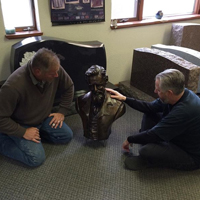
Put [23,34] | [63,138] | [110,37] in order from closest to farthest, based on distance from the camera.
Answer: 1. [63,138]
2. [23,34]
3. [110,37]

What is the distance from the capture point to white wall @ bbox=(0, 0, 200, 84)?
7.11 ft

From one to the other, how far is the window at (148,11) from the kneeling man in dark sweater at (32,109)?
1332 millimetres

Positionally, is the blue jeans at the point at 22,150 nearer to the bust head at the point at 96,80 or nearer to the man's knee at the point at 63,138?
the man's knee at the point at 63,138

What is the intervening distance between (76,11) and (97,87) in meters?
1.08

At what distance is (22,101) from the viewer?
5.13 feet

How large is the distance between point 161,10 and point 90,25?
1237mm

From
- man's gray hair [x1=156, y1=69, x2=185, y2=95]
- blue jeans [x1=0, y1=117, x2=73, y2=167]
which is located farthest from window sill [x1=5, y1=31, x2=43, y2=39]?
man's gray hair [x1=156, y1=69, x2=185, y2=95]

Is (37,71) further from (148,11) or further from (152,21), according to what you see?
(148,11)

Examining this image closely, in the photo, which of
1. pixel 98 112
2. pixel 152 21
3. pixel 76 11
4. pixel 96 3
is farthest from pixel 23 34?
pixel 152 21

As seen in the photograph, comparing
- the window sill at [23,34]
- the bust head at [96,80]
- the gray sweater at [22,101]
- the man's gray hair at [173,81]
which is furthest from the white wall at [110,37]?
the man's gray hair at [173,81]

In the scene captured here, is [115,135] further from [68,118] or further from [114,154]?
[68,118]

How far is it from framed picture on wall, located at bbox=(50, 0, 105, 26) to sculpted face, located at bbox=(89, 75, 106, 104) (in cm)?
99

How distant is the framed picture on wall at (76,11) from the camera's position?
219 cm

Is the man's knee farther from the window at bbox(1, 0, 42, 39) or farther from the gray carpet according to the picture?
the window at bbox(1, 0, 42, 39)
